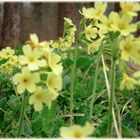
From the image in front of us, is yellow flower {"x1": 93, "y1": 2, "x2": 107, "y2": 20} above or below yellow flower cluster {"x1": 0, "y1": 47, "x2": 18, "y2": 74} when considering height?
above

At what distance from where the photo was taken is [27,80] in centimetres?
92

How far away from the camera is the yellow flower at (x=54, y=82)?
0.95 m

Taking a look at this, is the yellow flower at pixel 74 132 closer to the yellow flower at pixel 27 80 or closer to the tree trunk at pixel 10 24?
the yellow flower at pixel 27 80

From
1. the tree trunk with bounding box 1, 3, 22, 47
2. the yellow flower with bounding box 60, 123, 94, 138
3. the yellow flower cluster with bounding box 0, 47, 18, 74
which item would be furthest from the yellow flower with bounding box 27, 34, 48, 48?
the tree trunk with bounding box 1, 3, 22, 47

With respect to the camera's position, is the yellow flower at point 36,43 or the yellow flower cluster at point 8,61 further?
the yellow flower cluster at point 8,61

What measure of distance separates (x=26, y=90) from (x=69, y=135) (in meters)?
0.23

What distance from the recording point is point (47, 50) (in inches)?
38.7

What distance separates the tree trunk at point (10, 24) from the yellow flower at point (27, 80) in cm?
471

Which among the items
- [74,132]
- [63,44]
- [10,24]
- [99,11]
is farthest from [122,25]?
[10,24]

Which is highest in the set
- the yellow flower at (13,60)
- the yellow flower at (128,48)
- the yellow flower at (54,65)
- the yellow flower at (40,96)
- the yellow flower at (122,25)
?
the yellow flower at (13,60)

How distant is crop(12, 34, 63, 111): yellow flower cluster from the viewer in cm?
94

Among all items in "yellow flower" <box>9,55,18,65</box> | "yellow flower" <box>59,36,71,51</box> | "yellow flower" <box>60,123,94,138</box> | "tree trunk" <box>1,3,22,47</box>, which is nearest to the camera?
"yellow flower" <box>60,123,94,138</box>

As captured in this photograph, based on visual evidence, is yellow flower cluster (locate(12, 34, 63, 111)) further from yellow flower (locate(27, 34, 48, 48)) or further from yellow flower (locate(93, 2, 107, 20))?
yellow flower (locate(93, 2, 107, 20))

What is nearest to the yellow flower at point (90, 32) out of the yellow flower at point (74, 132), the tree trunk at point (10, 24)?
the yellow flower at point (74, 132)
